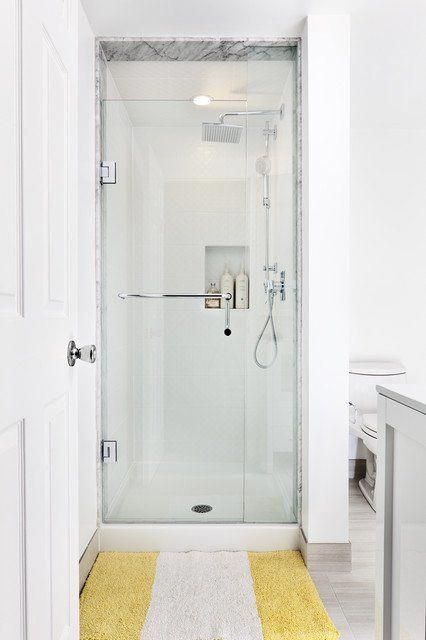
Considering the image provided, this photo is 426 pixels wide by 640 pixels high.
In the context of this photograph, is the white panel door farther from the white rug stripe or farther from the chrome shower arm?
the chrome shower arm

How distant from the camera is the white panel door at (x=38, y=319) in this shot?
0.96 meters

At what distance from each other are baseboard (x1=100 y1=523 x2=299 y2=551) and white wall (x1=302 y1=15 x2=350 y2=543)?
0.19 m

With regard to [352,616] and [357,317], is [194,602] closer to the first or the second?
[352,616]

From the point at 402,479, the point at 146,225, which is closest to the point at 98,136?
the point at 146,225

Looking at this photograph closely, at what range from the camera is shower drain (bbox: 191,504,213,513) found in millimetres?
2363

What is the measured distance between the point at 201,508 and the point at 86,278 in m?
1.21

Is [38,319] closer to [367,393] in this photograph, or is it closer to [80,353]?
[80,353]

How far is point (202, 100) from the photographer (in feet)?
7.68

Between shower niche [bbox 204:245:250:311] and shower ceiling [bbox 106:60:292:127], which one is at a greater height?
shower ceiling [bbox 106:60:292:127]

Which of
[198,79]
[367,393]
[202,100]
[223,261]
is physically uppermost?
[198,79]

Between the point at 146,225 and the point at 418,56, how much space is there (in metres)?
1.61

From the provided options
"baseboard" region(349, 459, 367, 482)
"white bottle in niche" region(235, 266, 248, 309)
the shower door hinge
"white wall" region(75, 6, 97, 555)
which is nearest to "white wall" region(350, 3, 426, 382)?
"baseboard" region(349, 459, 367, 482)

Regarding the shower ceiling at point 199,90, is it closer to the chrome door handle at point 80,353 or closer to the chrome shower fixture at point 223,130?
the chrome shower fixture at point 223,130

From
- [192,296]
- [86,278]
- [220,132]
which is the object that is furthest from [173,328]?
[220,132]
